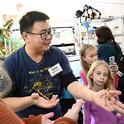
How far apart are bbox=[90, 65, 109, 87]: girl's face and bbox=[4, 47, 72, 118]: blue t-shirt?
80 cm

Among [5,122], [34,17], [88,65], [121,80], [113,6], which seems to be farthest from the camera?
[113,6]

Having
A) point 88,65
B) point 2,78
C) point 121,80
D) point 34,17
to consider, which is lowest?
point 121,80

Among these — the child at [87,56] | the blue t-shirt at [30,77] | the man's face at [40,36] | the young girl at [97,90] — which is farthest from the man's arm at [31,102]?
the child at [87,56]

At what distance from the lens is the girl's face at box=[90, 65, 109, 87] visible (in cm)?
255

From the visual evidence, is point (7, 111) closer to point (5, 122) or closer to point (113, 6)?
point (5, 122)

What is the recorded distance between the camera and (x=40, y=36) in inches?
66.8

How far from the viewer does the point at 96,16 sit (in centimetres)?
457

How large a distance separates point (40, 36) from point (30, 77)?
27 cm

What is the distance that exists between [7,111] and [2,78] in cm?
17

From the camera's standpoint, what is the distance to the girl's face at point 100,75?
255 centimetres

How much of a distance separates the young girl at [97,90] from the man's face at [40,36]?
0.78m

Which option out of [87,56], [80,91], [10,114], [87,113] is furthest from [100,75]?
[10,114]

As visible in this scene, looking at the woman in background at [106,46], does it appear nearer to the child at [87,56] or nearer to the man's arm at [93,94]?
the child at [87,56]

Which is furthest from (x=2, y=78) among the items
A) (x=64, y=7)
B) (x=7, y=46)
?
(x=64, y=7)
